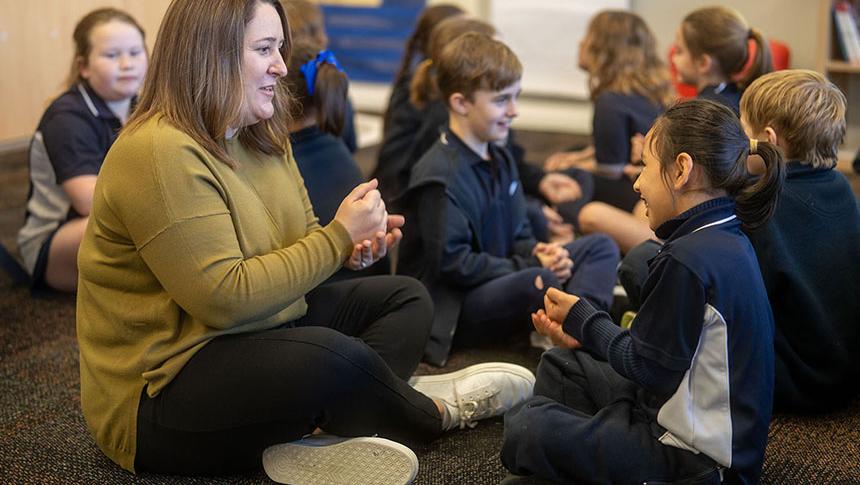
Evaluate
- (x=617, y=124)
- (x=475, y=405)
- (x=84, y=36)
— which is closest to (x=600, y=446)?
(x=475, y=405)

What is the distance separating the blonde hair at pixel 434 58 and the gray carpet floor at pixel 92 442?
2.68 ft

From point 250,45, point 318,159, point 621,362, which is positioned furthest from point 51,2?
point 621,362

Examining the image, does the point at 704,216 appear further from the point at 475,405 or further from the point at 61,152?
the point at 61,152

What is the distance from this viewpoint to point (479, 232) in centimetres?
204

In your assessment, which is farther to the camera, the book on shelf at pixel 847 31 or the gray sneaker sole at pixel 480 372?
the book on shelf at pixel 847 31

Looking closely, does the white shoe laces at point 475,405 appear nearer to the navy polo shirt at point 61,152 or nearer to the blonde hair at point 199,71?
the blonde hair at point 199,71

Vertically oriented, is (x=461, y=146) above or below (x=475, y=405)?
above

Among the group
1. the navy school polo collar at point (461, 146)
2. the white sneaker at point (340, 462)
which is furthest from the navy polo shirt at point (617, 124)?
the white sneaker at point (340, 462)

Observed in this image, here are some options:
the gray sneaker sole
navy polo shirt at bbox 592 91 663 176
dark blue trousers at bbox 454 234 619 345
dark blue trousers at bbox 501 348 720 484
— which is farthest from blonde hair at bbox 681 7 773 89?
dark blue trousers at bbox 501 348 720 484

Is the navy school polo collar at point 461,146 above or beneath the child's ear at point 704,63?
beneath

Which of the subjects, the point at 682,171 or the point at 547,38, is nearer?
the point at 682,171

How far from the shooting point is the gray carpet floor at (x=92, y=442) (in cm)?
150

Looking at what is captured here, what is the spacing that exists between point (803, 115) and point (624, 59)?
128 centimetres

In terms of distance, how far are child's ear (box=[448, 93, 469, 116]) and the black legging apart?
787 mm
